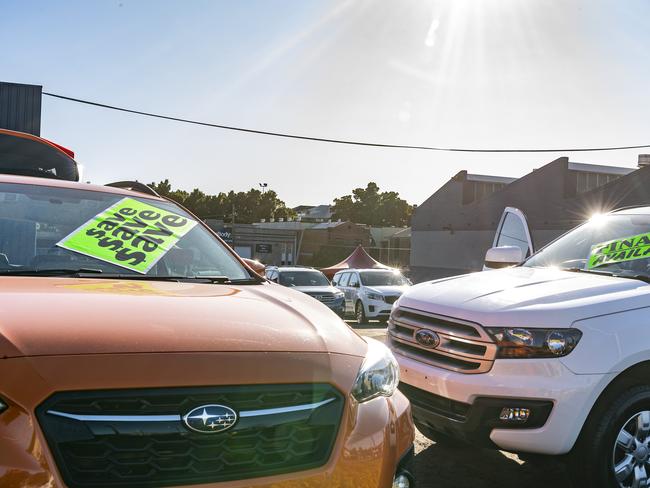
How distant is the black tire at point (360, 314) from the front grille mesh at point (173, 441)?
1420cm

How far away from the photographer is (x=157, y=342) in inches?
70.0

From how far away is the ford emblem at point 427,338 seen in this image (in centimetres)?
353

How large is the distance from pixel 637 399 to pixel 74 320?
283 centimetres

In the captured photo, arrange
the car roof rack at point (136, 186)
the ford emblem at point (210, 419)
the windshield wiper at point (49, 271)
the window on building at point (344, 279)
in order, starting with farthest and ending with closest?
the window on building at point (344, 279), the car roof rack at point (136, 186), the windshield wiper at point (49, 271), the ford emblem at point (210, 419)

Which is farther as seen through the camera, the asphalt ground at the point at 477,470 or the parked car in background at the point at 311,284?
the parked car in background at the point at 311,284

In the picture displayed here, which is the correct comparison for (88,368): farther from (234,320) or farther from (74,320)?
(234,320)

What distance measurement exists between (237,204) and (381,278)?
80.0m

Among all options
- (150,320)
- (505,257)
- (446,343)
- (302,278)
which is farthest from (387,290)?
(150,320)

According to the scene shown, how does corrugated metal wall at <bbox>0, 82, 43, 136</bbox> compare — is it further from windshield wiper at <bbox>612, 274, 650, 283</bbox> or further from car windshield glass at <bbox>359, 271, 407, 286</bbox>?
windshield wiper at <bbox>612, 274, 650, 283</bbox>

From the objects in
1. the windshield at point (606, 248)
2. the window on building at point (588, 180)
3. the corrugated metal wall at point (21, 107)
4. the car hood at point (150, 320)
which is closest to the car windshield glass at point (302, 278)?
the corrugated metal wall at point (21, 107)

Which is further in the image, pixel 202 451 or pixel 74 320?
pixel 74 320

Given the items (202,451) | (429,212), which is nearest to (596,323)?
(202,451)

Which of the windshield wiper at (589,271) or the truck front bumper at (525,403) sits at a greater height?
the windshield wiper at (589,271)

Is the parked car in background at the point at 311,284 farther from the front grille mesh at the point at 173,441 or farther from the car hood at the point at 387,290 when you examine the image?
the front grille mesh at the point at 173,441
